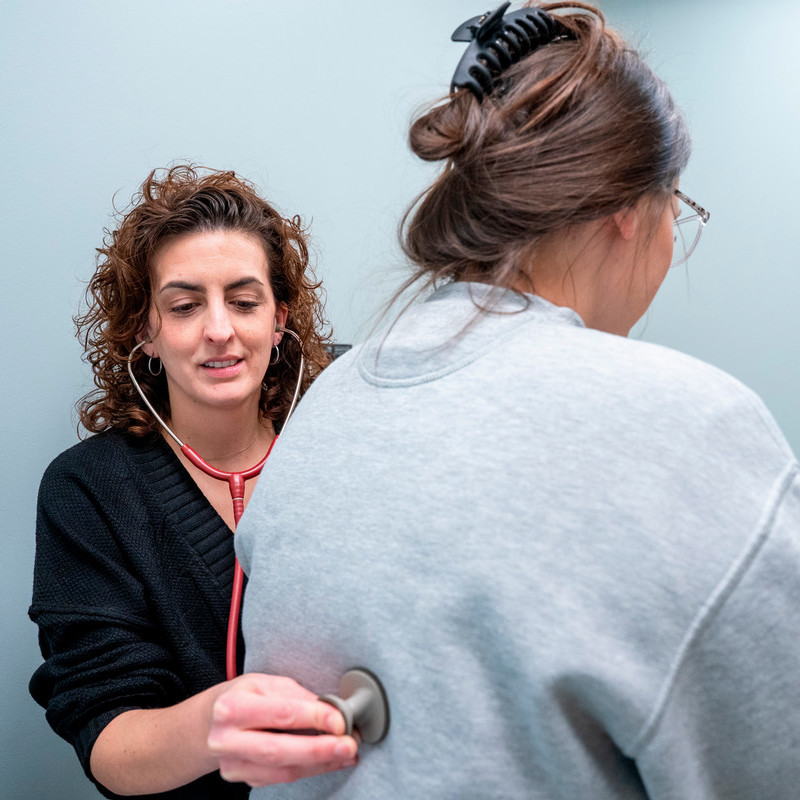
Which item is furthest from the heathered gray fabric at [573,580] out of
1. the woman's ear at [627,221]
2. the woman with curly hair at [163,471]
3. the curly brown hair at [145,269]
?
the curly brown hair at [145,269]

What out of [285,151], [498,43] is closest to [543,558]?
[498,43]

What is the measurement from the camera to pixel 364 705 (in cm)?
52

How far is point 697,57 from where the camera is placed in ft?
6.59

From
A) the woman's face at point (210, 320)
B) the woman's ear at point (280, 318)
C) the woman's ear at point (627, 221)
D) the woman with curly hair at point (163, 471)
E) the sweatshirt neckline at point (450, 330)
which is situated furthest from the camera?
the woman's ear at point (280, 318)

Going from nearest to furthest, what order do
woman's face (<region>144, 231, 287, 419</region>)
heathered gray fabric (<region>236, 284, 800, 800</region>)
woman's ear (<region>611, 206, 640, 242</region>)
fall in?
1. heathered gray fabric (<region>236, 284, 800, 800</region>)
2. woman's ear (<region>611, 206, 640, 242</region>)
3. woman's face (<region>144, 231, 287, 419</region>)

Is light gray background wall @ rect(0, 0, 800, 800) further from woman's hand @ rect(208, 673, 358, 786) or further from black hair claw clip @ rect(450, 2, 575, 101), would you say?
woman's hand @ rect(208, 673, 358, 786)

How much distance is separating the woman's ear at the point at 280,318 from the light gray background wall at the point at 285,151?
0.25 m

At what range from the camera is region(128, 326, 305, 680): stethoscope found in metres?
0.97

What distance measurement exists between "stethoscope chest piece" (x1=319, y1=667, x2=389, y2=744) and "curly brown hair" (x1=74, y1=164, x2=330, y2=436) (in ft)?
2.44

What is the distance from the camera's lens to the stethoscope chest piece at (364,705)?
20.3 inches

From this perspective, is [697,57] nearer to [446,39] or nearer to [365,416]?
[446,39]

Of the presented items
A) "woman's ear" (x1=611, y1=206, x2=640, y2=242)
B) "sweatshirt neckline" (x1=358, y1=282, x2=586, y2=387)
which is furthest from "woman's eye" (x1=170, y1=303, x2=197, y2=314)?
"woman's ear" (x1=611, y1=206, x2=640, y2=242)

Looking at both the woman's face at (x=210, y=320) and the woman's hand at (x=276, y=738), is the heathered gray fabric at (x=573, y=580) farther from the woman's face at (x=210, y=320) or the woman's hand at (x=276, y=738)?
the woman's face at (x=210, y=320)

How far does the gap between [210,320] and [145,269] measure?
6.5 inches
